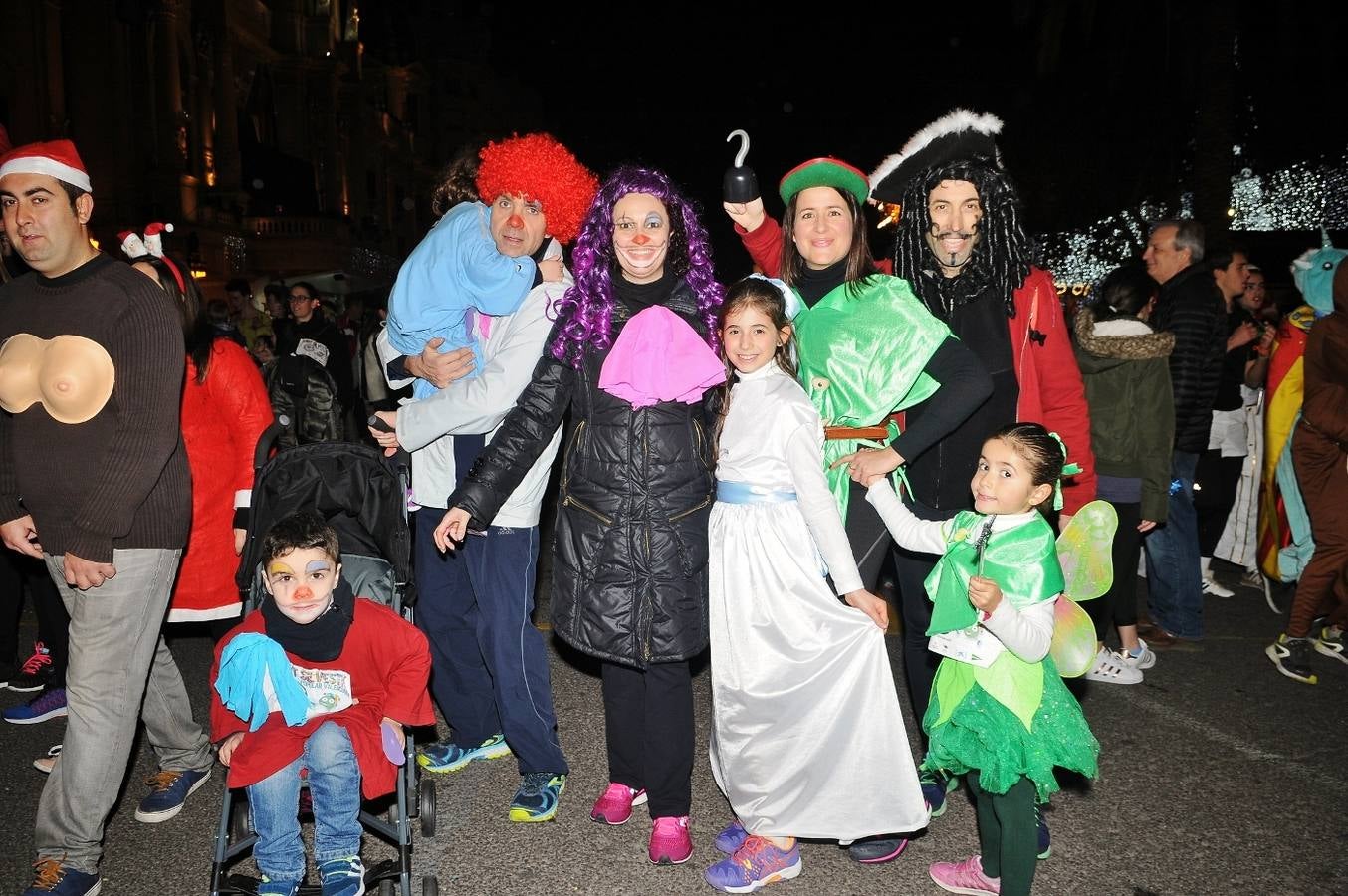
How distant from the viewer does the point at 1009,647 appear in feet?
9.20

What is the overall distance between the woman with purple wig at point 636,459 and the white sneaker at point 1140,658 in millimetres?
2973

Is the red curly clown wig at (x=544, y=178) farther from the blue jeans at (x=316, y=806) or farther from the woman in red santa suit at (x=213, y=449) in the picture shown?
the blue jeans at (x=316, y=806)

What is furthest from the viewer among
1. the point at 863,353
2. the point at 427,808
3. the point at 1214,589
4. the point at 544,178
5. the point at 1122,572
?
the point at 1214,589

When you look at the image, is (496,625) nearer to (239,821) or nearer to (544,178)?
(239,821)

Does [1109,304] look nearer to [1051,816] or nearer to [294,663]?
[1051,816]

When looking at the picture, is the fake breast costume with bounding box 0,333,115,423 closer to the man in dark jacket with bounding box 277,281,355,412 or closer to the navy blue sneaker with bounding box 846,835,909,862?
the navy blue sneaker with bounding box 846,835,909,862

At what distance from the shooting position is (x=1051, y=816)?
3664 millimetres

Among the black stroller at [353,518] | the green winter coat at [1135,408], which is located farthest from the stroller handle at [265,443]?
the green winter coat at [1135,408]

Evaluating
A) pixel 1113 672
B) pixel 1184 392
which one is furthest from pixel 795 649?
pixel 1184 392

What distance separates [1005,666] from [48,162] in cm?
340

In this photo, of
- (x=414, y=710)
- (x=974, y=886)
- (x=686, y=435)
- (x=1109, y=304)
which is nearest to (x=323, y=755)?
(x=414, y=710)

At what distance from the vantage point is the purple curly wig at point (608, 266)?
328 centimetres

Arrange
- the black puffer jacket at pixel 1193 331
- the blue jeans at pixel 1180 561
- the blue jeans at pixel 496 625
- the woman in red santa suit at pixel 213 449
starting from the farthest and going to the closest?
1. the blue jeans at pixel 1180 561
2. the black puffer jacket at pixel 1193 331
3. the woman in red santa suit at pixel 213 449
4. the blue jeans at pixel 496 625

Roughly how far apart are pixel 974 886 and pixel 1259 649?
3376 mm
